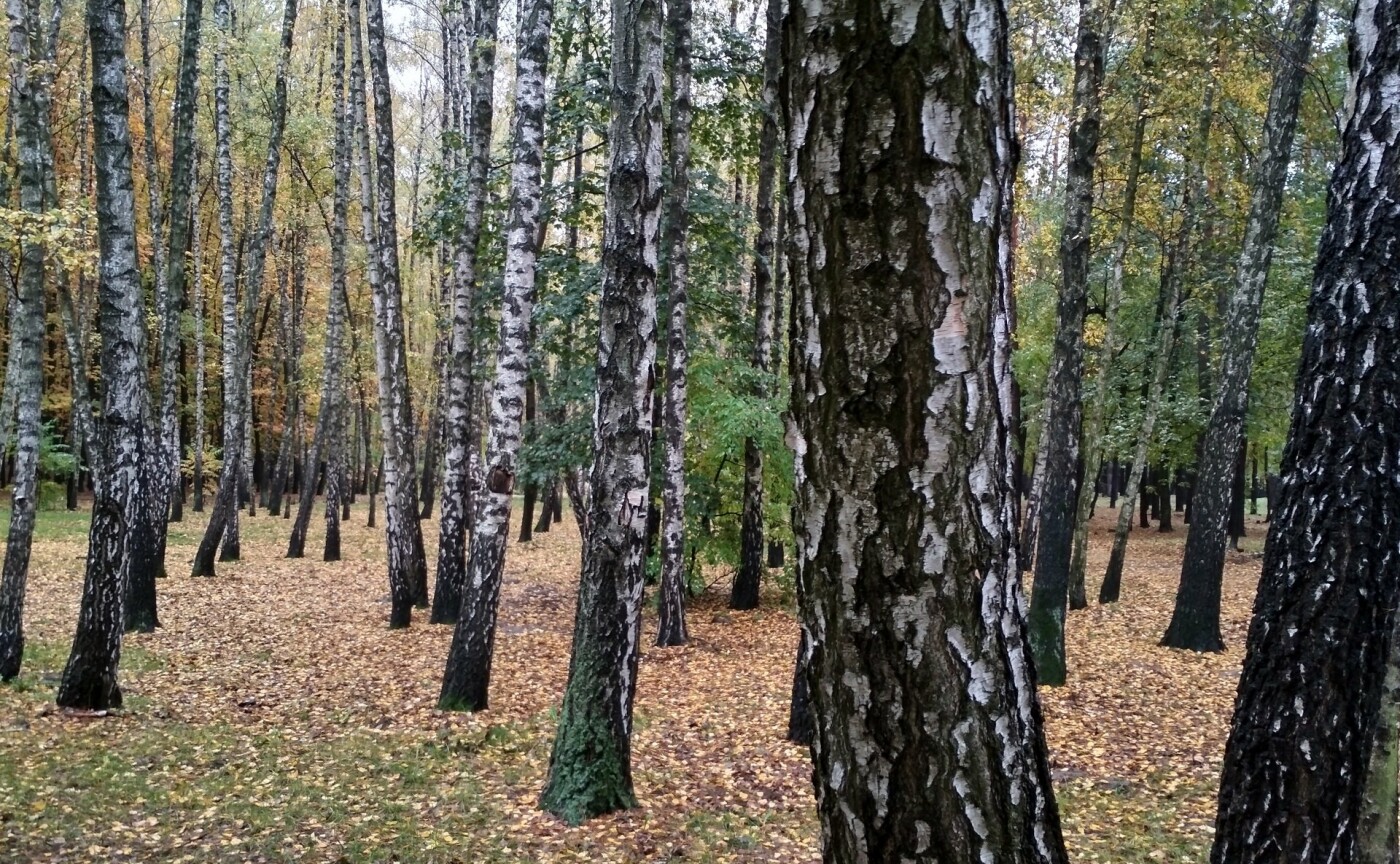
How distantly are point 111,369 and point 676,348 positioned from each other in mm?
5544

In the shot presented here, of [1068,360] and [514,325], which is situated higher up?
[1068,360]

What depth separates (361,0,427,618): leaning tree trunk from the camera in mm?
11648

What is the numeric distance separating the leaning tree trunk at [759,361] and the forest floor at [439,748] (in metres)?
1.20

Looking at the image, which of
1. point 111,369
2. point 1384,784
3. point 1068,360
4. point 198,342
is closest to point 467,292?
point 111,369

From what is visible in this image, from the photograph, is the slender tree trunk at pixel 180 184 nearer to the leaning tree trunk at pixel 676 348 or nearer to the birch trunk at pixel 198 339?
the leaning tree trunk at pixel 676 348

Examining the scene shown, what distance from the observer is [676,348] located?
1023cm

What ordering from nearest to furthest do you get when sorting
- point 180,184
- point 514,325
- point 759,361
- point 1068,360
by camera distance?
point 514,325 → point 1068,360 → point 180,184 → point 759,361

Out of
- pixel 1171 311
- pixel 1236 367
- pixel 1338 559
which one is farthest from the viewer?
pixel 1171 311

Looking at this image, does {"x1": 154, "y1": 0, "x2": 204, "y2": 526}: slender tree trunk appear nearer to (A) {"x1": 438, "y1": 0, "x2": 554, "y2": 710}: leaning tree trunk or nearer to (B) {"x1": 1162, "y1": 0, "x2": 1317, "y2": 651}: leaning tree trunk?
(A) {"x1": 438, "y1": 0, "x2": 554, "y2": 710}: leaning tree trunk

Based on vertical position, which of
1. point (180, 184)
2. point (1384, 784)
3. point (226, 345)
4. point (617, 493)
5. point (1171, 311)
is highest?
point (180, 184)

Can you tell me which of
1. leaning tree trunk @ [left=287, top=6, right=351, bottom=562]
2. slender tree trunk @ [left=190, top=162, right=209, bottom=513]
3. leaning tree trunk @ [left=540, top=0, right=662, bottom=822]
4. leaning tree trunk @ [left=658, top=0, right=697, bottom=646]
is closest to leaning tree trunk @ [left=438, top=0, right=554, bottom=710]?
leaning tree trunk @ [left=540, top=0, right=662, bottom=822]

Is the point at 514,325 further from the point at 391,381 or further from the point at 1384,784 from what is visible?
the point at 1384,784

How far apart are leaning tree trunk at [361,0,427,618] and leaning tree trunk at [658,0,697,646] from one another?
359 cm

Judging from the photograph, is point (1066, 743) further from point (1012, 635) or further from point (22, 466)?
point (22, 466)
